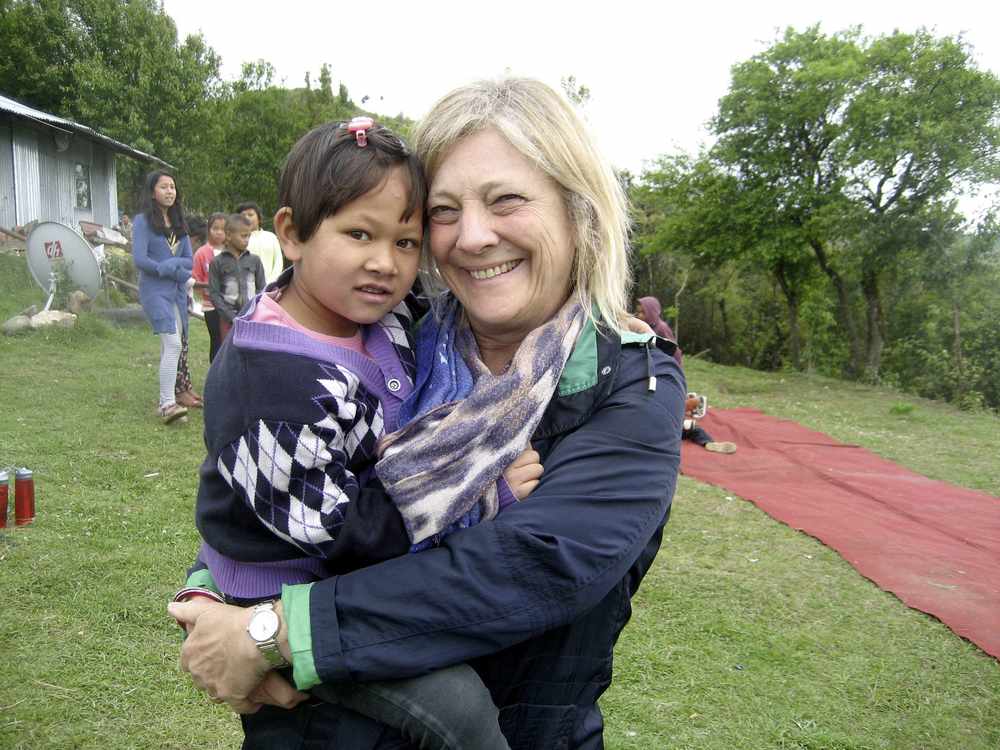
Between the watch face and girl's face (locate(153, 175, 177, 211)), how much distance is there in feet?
20.7

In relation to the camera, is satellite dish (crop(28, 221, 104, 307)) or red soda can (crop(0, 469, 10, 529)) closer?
red soda can (crop(0, 469, 10, 529))

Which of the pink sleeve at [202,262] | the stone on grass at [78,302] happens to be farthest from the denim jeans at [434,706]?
the stone on grass at [78,302]

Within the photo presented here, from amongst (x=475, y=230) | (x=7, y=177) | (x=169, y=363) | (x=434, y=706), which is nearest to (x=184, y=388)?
(x=169, y=363)

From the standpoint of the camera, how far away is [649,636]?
4.28 metres

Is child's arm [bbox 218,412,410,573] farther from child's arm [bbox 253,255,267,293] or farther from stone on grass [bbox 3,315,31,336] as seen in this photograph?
stone on grass [bbox 3,315,31,336]

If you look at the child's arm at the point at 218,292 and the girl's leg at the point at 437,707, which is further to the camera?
the child's arm at the point at 218,292

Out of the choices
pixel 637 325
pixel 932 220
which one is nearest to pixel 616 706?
pixel 637 325

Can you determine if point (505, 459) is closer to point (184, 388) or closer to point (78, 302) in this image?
point (184, 388)

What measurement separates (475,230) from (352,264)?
0.80 ft

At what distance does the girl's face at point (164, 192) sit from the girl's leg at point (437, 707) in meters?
6.41

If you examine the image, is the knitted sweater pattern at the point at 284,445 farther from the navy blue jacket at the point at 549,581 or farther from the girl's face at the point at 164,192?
the girl's face at the point at 164,192

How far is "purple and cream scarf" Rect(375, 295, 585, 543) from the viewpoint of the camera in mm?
1248

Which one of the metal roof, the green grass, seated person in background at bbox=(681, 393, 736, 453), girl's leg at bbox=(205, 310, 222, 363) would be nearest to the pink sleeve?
girl's leg at bbox=(205, 310, 222, 363)

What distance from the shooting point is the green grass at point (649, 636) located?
10.9 feet
